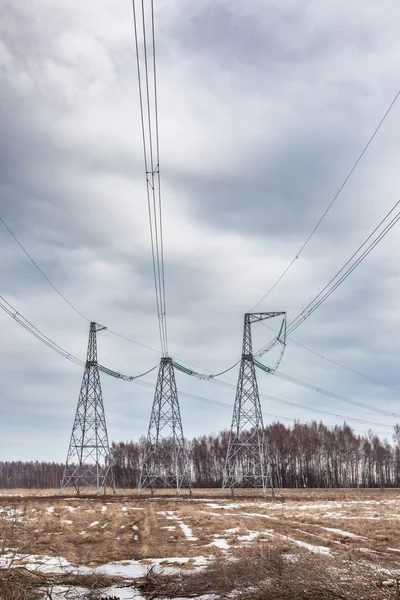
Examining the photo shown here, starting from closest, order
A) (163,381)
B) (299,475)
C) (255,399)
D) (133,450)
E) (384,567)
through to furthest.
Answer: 1. (384,567)
2. (255,399)
3. (163,381)
4. (299,475)
5. (133,450)

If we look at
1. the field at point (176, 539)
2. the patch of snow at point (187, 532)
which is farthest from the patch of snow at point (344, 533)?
the patch of snow at point (187, 532)

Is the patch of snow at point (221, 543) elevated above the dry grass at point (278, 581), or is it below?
below

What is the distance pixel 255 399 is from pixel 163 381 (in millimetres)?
12346

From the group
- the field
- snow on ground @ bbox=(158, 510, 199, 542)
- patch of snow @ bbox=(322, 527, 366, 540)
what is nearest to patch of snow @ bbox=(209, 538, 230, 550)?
the field

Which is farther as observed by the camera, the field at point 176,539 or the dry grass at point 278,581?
the field at point 176,539

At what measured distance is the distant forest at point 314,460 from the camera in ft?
352

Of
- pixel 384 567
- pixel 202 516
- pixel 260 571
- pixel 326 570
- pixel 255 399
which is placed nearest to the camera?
pixel 326 570

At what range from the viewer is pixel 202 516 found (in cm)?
2562

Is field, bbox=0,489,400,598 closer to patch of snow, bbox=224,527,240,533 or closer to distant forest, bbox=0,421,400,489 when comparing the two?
patch of snow, bbox=224,527,240,533

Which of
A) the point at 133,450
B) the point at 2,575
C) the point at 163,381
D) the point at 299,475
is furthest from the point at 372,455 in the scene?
the point at 2,575

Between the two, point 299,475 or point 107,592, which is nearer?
point 107,592

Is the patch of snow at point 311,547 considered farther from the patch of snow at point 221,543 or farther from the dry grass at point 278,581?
the dry grass at point 278,581

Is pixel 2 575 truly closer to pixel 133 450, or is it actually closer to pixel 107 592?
pixel 107 592

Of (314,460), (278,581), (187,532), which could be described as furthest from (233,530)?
(314,460)
